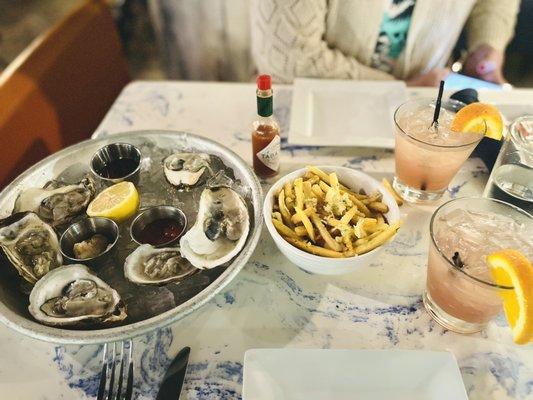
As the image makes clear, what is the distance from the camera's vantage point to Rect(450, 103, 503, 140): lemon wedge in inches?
36.8

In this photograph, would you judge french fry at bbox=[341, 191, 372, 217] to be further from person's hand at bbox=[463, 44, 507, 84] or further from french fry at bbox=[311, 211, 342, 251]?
person's hand at bbox=[463, 44, 507, 84]

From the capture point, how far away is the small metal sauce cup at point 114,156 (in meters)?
1.07

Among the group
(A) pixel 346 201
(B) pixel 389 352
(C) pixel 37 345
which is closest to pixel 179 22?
(A) pixel 346 201

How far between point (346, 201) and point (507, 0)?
1.42 m

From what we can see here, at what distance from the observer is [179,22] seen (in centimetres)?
207

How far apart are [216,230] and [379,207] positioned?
35 cm

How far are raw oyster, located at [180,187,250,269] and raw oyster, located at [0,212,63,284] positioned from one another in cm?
27

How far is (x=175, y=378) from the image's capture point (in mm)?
760

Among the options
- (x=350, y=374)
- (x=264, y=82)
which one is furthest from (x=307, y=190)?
(x=350, y=374)

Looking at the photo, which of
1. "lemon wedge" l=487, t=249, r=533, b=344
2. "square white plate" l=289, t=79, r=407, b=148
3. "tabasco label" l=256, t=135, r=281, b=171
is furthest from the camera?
"square white plate" l=289, t=79, r=407, b=148

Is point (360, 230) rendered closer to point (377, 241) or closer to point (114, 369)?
point (377, 241)

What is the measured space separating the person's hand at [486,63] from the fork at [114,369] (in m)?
1.69

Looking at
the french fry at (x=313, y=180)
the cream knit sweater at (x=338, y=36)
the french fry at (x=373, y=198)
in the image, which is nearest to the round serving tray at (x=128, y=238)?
the french fry at (x=313, y=180)

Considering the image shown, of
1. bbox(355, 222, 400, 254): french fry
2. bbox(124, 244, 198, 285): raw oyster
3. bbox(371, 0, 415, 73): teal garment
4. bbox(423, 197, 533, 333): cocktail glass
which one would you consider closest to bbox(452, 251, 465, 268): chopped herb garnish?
bbox(423, 197, 533, 333): cocktail glass
